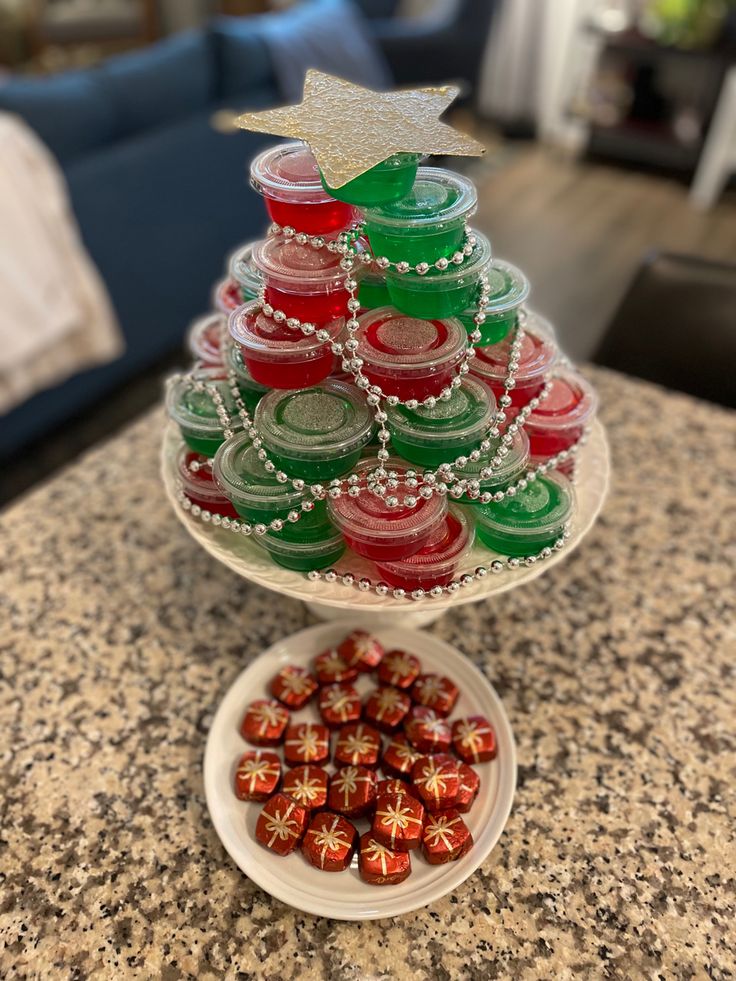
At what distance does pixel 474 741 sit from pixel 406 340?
393 millimetres

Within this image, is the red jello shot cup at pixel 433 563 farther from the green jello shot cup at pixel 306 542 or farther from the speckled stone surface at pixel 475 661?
the speckled stone surface at pixel 475 661

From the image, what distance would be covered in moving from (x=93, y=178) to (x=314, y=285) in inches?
60.4

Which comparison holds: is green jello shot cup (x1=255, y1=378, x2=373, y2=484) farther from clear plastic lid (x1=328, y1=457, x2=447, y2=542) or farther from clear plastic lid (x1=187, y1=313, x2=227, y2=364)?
clear plastic lid (x1=187, y1=313, x2=227, y2=364)

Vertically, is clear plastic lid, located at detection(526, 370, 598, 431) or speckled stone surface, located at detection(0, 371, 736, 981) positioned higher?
clear plastic lid, located at detection(526, 370, 598, 431)

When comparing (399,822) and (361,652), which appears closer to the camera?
(399,822)

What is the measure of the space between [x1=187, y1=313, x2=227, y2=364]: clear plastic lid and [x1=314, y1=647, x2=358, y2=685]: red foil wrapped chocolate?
0.36 meters

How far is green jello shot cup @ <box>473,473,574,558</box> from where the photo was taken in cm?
67

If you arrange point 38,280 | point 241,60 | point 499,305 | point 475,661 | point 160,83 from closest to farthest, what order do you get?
point 499,305 → point 475,661 → point 38,280 → point 160,83 → point 241,60

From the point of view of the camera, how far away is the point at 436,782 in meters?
0.62

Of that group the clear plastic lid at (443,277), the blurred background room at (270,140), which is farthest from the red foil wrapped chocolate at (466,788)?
the blurred background room at (270,140)

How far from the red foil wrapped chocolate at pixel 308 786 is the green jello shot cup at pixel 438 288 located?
0.44 metres

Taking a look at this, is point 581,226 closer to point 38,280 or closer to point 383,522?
point 38,280

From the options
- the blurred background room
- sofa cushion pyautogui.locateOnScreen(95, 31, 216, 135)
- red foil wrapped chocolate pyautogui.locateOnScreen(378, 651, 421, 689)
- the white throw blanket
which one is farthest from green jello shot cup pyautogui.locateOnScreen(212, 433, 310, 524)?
sofa cushion pyautogui.locateOnScreen(95, 31, 216, 135)

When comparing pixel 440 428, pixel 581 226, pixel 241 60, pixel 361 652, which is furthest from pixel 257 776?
pixel 581 226
